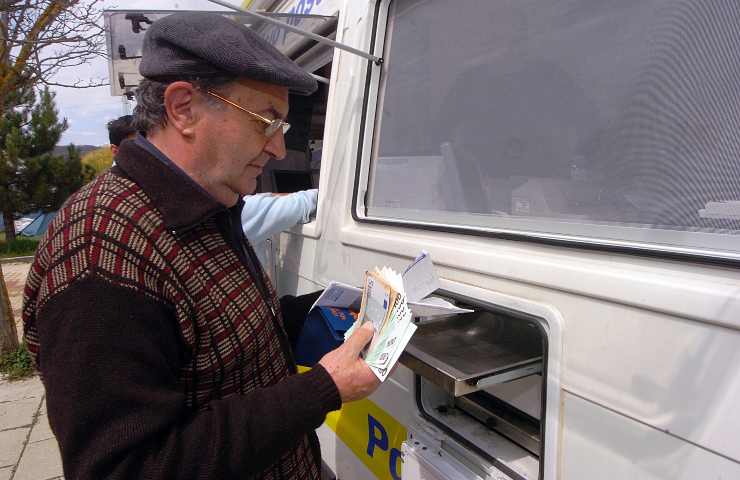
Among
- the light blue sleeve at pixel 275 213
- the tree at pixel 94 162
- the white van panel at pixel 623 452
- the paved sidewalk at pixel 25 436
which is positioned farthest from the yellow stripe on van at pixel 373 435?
the tree at pixel 94 162

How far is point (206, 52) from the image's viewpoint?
103cm

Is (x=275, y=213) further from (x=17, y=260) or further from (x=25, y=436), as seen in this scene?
(x=17, y=260)

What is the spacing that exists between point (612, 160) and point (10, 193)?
1538cm

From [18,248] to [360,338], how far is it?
1505 cm

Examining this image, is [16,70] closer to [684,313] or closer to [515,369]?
[515,369]

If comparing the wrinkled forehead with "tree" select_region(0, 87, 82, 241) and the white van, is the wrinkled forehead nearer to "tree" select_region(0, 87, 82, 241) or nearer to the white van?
the white van

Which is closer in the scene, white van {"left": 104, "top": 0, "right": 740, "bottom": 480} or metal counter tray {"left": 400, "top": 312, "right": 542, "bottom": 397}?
white van {"left": 104, "top": 0, "right": 740, "bottom": 480}

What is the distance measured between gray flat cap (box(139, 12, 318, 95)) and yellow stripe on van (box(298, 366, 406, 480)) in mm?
1022

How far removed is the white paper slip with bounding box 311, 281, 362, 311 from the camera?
1384mm

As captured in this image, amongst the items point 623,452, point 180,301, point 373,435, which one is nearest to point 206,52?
point 180,301

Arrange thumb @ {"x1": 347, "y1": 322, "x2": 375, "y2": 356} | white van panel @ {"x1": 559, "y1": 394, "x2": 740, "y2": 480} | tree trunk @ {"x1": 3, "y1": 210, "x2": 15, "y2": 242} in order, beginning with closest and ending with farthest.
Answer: white van panel @ {"x1": 559, "y1": 394, "x2": 740, "y2": 480} < thumb @ {"x1": 347, "y1": 322, "x2": 375, "y2": 356} < tree trunk @ {"x1": 3, "y1": 210, "x2": 15, "y2": 242}

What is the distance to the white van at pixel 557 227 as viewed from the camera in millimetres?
797

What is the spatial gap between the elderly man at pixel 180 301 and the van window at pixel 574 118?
1.30 feet

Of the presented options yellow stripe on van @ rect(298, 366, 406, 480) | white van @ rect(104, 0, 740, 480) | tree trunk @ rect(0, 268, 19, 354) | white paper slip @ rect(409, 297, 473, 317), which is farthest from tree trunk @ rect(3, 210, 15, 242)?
white paper slip @ rect(409, 297, 473, 317)
